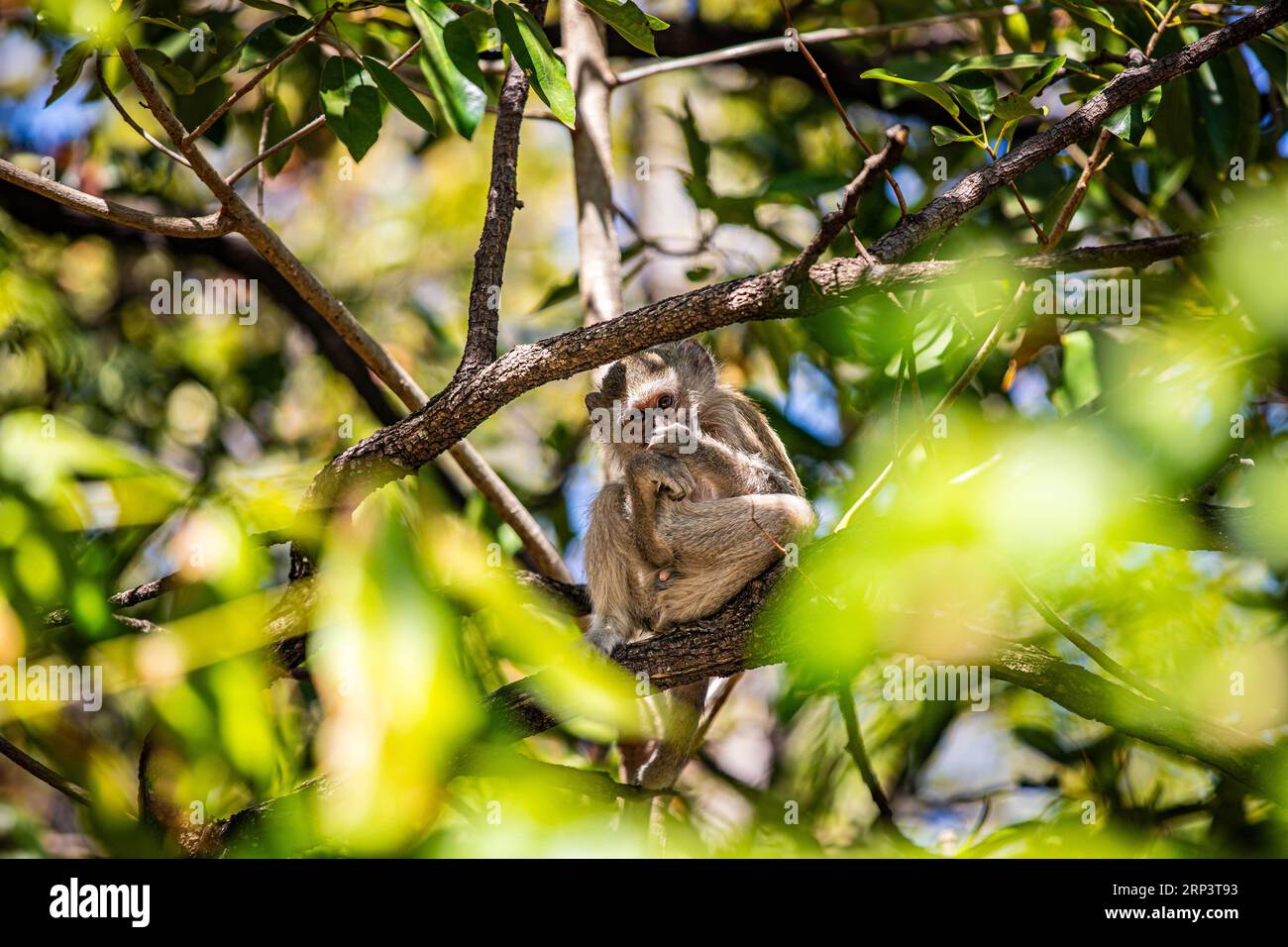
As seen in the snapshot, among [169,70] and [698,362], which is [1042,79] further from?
[169,70]

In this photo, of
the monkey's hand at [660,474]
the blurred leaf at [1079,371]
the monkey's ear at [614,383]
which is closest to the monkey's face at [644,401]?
the monkey's ear at [614,383]

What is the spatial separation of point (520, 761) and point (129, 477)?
639 millimetres

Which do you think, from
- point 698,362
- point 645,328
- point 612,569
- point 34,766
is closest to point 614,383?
point 698,362

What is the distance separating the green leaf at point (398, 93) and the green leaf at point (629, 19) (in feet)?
1.92

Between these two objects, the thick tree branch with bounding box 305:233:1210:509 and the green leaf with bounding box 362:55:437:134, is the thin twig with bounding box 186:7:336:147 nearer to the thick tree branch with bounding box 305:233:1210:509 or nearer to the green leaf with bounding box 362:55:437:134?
the green leaf with bounding box 362:55:437:134

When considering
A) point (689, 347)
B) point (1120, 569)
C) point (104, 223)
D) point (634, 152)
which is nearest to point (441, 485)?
point (689, 347)

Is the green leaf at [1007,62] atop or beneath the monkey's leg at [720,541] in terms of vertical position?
atop

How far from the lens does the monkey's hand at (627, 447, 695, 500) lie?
415cm

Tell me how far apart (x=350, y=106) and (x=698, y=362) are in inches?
87.0

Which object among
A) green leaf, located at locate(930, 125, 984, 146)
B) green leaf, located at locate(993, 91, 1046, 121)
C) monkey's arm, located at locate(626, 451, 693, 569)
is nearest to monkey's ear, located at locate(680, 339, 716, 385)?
monkey's arm, located at locate(626, 451, 693, 569)

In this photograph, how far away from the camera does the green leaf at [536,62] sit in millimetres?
2916

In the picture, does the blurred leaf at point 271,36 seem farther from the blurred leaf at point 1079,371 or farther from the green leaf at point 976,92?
the blurred leaf at point 1079,371

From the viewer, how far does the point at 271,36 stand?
396 cm

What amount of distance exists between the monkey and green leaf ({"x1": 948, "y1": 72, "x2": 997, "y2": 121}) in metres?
1.46
